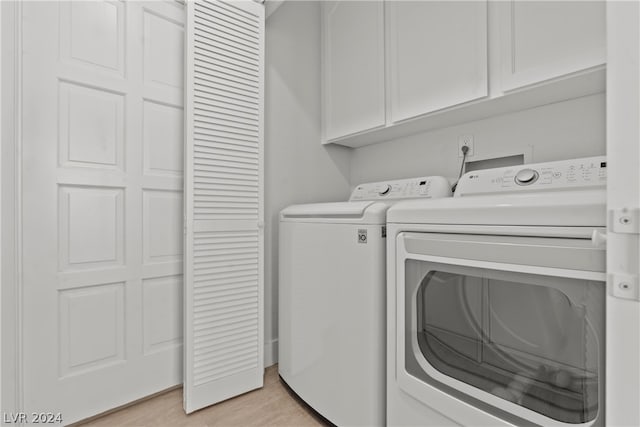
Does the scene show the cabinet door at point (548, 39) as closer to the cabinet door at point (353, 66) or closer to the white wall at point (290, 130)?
the cabinet door at point (353, 66)

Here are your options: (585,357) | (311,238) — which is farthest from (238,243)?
(585,357)

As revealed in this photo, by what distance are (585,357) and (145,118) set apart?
188 centimetres

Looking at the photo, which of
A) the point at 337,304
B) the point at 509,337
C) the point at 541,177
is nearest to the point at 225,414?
the point at 337,304

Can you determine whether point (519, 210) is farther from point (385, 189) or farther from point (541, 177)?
point (385, 189)

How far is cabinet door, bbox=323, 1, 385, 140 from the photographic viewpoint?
1.79m

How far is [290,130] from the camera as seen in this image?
204 cm

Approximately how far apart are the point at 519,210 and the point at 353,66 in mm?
1435

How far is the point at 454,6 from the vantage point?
144 cm

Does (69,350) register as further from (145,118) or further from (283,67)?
(283,67)

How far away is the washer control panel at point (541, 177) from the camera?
1.14 meters

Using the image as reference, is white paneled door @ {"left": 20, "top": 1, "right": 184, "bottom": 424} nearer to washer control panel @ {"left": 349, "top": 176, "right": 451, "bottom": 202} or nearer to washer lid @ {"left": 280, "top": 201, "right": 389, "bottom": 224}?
washer lid @ {"left": 280, "top": 201, "right": 389, "bottom": 224}

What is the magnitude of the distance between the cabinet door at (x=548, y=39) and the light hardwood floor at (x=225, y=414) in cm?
167

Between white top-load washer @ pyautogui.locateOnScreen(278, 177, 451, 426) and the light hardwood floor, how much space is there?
3.3 inches

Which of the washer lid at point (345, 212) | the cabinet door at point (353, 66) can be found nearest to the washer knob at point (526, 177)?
the washer lid at point (345, 212)
